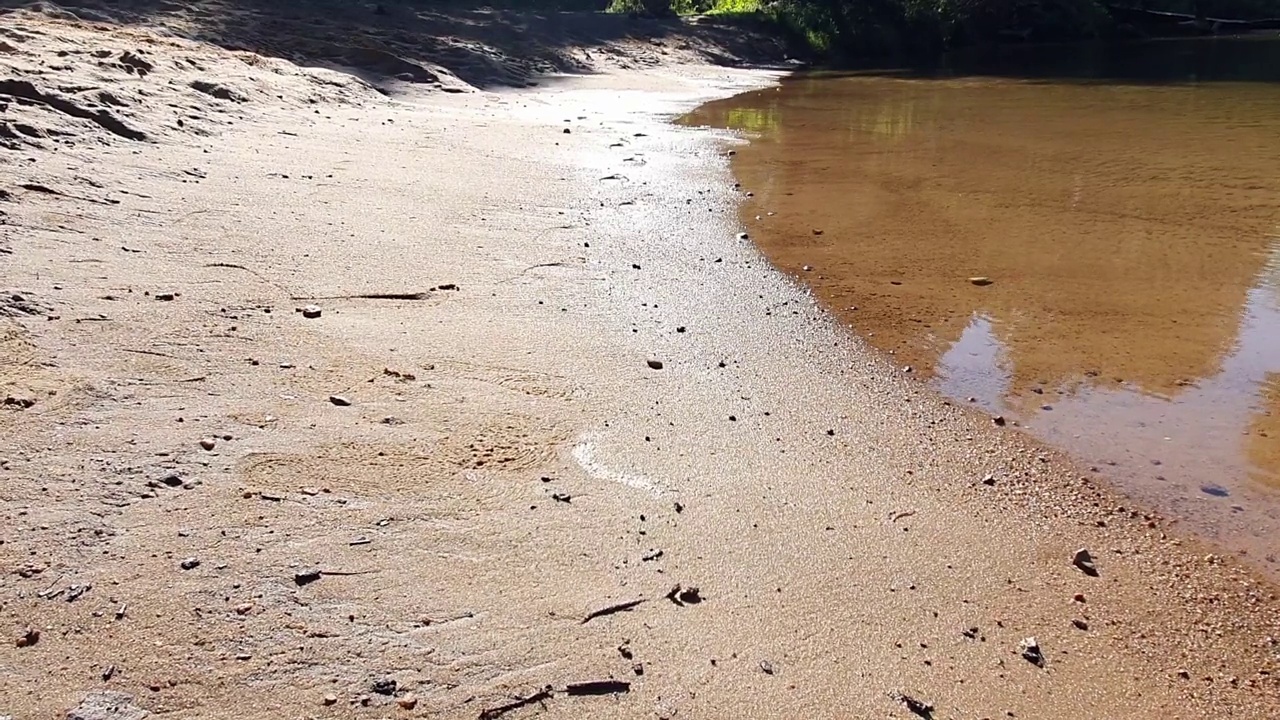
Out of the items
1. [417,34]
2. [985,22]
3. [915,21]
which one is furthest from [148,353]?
[985,22]

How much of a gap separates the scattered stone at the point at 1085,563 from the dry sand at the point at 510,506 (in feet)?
0.10

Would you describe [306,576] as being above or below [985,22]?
below

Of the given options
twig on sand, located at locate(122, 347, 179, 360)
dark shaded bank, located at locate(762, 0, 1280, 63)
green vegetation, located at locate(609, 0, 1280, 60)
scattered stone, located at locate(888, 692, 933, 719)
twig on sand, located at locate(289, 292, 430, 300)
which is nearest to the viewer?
scattered stone, located at locate(888, 692, 933, 719)

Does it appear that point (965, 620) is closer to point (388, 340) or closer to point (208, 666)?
point (208, 666)

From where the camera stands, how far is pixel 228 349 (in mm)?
4070

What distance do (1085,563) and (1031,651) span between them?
555mm

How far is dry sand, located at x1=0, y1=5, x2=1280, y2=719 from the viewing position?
7.97 ft

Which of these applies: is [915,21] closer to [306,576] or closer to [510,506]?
→ [510,506]

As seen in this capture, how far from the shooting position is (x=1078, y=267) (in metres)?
6.26

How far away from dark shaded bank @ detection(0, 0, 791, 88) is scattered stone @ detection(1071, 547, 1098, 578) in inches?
466

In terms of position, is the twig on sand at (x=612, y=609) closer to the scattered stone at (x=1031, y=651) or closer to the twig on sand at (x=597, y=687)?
the twig on sand at (x=597, y=687)

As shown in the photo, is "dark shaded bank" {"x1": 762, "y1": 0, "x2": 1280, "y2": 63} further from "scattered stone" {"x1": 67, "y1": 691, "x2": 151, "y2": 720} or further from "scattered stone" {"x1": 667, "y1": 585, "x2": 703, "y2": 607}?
"scattered stone" {"x1": 67, "y1": 691, "x2": 151, "y2": 720}

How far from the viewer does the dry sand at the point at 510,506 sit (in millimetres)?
2428

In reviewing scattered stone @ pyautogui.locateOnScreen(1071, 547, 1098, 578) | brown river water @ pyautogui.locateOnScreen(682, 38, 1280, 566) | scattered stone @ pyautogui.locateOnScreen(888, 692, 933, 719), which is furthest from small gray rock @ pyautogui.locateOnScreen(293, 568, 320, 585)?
brown river water @ pyautogui.locateOnScreen(682, 38, 1280, 566)
